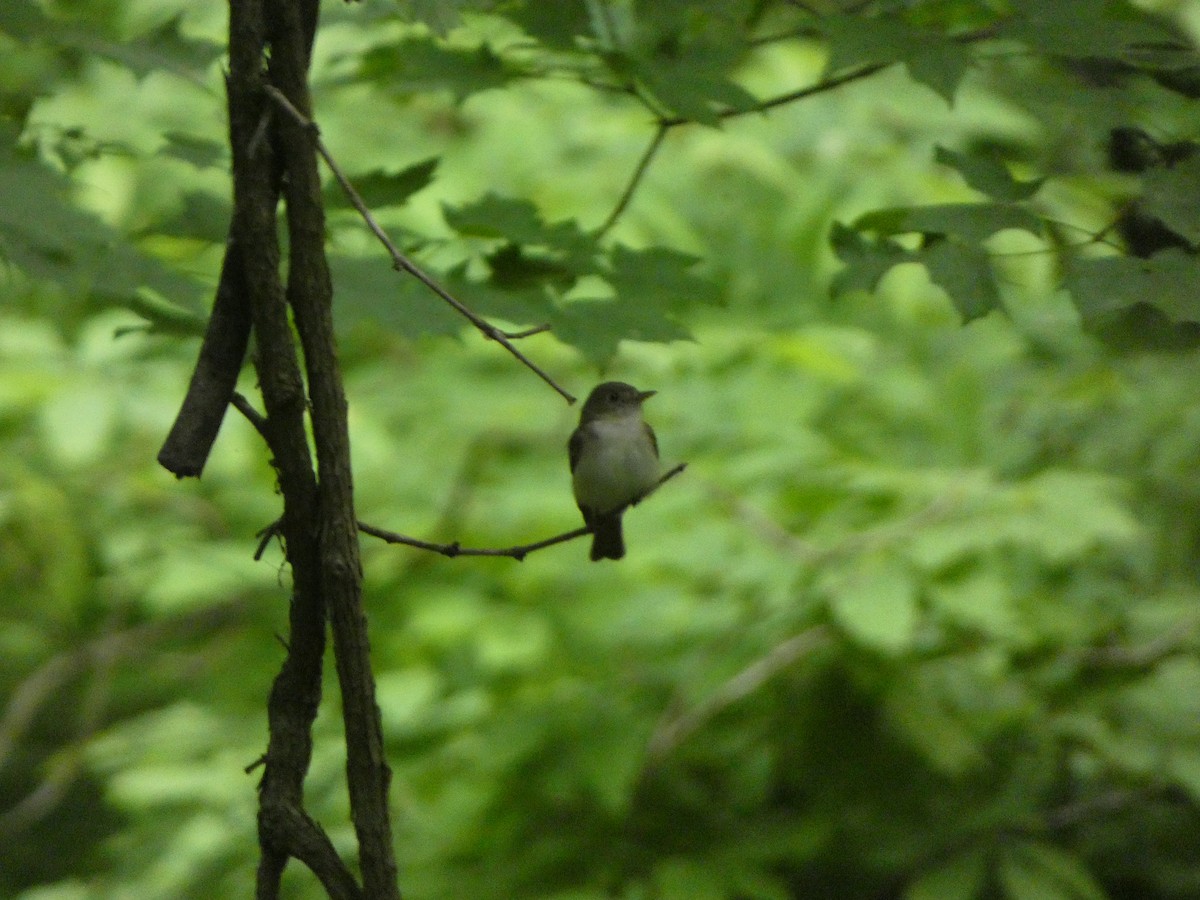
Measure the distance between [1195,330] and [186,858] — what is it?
2.64 meters

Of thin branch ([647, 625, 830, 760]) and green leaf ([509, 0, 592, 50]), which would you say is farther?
thin branch ([647, 625, 830, 760])

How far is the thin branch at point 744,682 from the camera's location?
10.1 ft

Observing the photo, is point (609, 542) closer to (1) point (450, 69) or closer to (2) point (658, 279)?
(2) point (658, 279)

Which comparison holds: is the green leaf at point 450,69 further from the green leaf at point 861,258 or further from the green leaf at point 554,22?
the green leaf at point 861,258

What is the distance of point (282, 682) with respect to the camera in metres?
1.03

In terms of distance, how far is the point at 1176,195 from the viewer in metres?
1.51

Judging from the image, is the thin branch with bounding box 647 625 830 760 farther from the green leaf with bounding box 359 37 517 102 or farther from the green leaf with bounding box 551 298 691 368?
the green leaf with bounding box 359 37 517 102

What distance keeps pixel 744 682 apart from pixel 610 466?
124 centimetres

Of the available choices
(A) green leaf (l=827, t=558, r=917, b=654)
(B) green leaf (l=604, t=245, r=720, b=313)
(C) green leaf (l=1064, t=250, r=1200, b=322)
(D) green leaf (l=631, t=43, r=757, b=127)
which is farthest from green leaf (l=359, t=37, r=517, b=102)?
(A) green leaf (l=827, t=558, r=917, b=654)

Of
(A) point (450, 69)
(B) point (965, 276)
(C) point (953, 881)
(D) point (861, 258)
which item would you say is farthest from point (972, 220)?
(C) point (953, 881)

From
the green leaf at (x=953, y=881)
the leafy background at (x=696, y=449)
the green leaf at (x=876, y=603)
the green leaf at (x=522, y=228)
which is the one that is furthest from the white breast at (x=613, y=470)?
the green leaf at (x=953, y=881)

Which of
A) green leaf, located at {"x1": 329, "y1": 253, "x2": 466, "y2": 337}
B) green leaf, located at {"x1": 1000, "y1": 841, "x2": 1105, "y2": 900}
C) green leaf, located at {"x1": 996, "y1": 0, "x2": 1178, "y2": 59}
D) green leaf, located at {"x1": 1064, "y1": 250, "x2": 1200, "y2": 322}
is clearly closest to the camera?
green leaf, located at {"x1": 1064, "y1": 250, "x2": 1200, "y2": 322}

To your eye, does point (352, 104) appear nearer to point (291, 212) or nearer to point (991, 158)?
point (991, 158)

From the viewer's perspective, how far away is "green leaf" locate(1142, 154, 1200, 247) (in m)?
1.48
